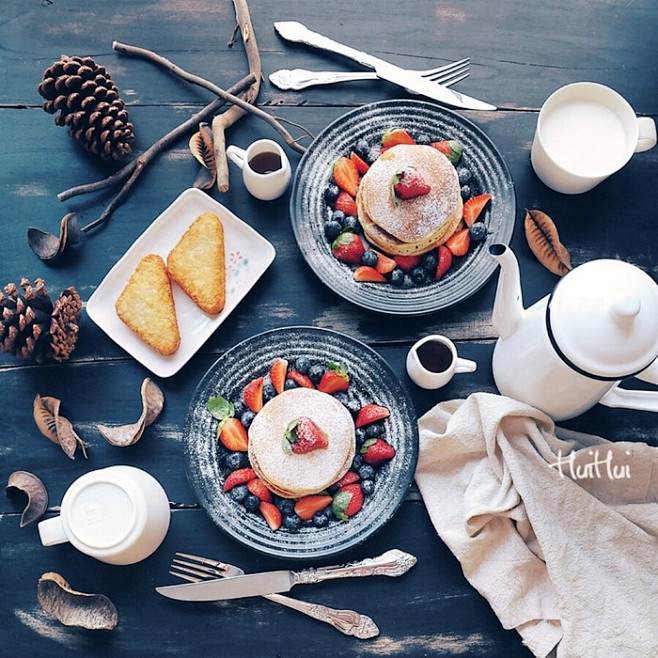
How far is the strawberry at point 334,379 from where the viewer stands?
1.67 meters

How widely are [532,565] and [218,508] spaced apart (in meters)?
0.61

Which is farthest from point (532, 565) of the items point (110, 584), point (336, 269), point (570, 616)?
point (110, 584)

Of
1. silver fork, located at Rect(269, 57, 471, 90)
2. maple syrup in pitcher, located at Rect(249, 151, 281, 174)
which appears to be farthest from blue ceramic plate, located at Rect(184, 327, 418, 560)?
silver fork, located at Rect(269, 57, 471, 90)

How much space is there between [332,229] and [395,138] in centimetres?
24

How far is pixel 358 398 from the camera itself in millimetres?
1696

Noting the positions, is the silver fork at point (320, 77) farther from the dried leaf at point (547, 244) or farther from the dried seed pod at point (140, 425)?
the dried seed pod at point (140, 425)

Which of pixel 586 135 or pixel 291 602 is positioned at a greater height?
pixel 586 135

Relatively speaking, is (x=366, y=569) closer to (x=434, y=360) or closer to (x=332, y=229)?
(x=434, y=360)

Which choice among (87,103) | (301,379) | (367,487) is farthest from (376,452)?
(87,103)

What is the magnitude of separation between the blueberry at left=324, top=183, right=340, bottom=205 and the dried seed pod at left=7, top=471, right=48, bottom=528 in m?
0.82

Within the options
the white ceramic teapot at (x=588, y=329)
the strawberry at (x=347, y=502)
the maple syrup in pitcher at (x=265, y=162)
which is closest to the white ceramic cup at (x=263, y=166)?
the maple syrup in pitcher at (x=265, y=162)

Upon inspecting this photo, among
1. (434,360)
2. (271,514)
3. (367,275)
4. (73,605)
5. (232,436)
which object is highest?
(367,275)

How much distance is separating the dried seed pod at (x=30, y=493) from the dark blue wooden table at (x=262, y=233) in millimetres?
24

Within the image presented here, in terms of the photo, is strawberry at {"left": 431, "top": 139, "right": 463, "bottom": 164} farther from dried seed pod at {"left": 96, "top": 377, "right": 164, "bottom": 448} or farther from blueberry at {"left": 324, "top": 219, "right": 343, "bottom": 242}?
dried seed pod at {"left": 96, "top": 377, "right": 164, "bottom": 448}
